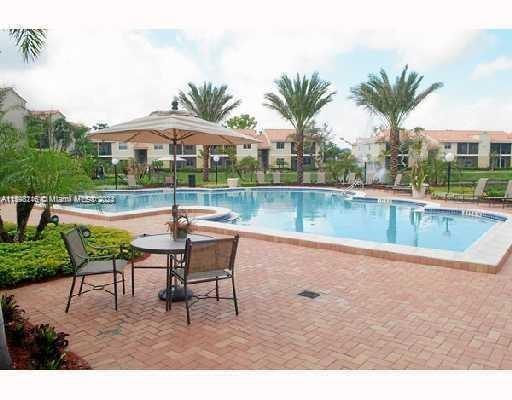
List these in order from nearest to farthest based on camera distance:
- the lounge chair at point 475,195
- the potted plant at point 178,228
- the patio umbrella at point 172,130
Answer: the patio umbrella at point 172,130, the potted plant at point 178,228, the lounge chair at point 475,195

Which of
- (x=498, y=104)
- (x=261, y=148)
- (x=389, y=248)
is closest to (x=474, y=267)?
(x=389, y=248)

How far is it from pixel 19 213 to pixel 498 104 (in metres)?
27.9

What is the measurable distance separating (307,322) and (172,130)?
302cm

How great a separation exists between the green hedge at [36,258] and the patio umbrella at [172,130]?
1956 millimetres

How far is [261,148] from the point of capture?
164 ft

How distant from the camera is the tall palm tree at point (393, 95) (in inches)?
887

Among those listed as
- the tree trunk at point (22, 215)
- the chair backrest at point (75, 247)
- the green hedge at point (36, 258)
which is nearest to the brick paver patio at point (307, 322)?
the green hedge at point (36, 258)

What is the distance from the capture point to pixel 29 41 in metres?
4.69

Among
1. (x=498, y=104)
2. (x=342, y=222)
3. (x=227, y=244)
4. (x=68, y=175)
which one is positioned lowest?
(x=342, y=222)

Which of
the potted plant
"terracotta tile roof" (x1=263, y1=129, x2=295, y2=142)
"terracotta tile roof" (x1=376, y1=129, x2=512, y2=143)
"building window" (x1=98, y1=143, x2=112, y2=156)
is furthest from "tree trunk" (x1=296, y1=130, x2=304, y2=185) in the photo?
"building window" (x1=98, y1=143, x2=112, y2=156)

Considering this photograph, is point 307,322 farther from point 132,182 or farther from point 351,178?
point 132,182

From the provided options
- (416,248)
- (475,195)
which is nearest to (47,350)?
(416,248)

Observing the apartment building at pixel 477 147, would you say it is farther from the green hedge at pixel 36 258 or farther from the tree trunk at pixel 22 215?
the tree trunk at pixel 22 215
